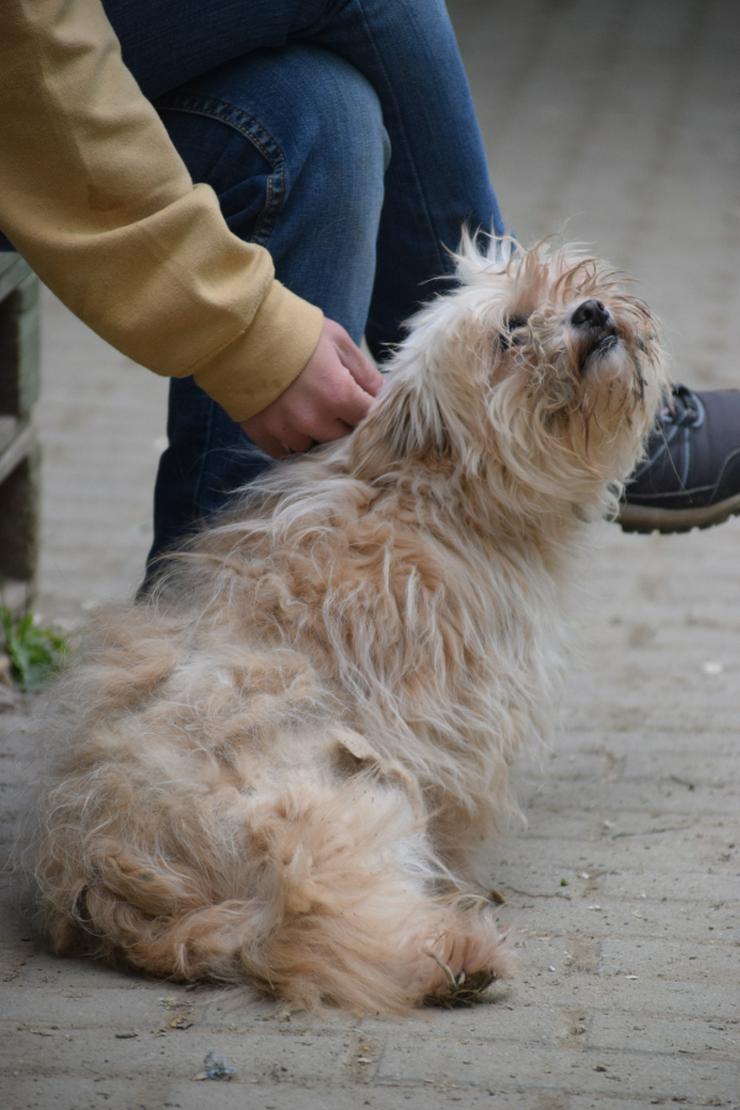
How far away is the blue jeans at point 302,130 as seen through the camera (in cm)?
300

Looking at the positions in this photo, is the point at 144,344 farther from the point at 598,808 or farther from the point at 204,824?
the point at 598,808

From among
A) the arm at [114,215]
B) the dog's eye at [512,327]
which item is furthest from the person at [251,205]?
the dog's eye at [512,327]

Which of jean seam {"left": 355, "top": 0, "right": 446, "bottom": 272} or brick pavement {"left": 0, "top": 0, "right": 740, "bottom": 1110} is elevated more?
jean seam {"left": 355, "top": 0, "right": 446, "bottom": 272}

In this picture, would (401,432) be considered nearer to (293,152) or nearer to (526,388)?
(526,388)

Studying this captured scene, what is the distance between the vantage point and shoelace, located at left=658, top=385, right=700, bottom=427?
138 inches

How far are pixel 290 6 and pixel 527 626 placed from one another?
130cm

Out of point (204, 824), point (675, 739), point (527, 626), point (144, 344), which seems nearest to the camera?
point (204, 824)

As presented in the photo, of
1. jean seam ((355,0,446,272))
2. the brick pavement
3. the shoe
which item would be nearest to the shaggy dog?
the brick pavement

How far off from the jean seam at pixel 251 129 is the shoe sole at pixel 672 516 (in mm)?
1072

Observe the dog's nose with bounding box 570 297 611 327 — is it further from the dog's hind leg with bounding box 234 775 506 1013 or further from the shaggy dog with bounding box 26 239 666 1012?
the dog's hind leg with bounding box 234 775 506 1013

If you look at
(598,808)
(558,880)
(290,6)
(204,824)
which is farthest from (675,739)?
(290,6)

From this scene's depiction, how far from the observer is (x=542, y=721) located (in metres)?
2.92

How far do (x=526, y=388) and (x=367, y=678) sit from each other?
0.61 meters

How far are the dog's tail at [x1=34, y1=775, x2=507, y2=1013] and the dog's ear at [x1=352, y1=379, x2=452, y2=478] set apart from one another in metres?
0.65
